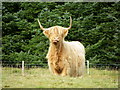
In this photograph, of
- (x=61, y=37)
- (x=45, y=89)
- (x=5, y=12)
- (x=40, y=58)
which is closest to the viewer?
(x=45, y=89)

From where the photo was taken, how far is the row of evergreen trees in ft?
56.3

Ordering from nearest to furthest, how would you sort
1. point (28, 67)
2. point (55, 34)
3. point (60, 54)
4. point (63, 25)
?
point (55, 34), point (60, 54), point (28, 67), point (63, 25)

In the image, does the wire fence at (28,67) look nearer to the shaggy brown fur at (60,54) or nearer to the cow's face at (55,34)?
the shaggy brown fur at (60,54)

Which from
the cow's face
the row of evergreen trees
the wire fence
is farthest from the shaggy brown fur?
the row of evergreen trees

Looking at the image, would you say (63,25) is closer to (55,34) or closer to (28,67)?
(28,67)

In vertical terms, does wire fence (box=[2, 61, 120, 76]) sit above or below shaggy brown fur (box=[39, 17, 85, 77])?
below

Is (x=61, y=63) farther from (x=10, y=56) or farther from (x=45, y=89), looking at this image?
(x=10, y=56)

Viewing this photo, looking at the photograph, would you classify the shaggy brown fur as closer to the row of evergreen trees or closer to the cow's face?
the cow's face

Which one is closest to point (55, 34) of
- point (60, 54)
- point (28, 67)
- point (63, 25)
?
point (60, 54)

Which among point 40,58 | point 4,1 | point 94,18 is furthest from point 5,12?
point 94,18

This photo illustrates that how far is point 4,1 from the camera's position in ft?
57.6

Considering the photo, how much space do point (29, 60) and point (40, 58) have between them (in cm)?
62

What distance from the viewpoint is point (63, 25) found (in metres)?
17.6

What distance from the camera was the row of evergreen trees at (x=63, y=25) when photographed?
675 inches
